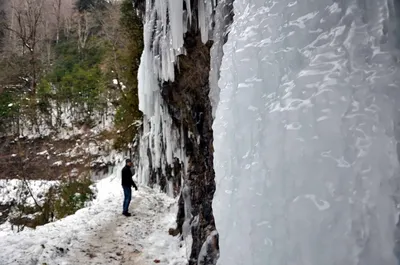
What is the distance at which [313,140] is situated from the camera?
50.1 inches

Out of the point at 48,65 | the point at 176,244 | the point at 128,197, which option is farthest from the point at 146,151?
the point at 48,65

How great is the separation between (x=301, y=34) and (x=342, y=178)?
0.72 meters

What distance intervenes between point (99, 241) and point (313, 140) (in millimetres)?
4568

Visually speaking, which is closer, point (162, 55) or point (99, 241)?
point (99, 241)

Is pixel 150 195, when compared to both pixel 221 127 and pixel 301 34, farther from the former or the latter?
pixel 301 34

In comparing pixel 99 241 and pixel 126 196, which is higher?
pixel 126 196

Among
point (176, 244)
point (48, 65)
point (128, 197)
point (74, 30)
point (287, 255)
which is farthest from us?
point (74, 30)

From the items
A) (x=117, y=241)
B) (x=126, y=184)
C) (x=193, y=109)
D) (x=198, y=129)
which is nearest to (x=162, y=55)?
(x=193, y=109)

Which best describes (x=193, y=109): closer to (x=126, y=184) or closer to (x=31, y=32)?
(x=126, y=184)

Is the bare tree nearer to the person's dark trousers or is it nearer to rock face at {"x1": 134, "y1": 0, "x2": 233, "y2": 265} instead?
rock face at {"x1": 134, "y1": 0, "x2": 233, "y2": 265}

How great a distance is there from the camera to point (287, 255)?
4.08 feet

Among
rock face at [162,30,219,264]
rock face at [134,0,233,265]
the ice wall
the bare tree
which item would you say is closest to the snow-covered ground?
rock face at [134,0,233,265]

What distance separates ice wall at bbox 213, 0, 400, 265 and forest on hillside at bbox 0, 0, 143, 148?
878 cm

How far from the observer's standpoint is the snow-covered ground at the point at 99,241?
4156 millimetres
